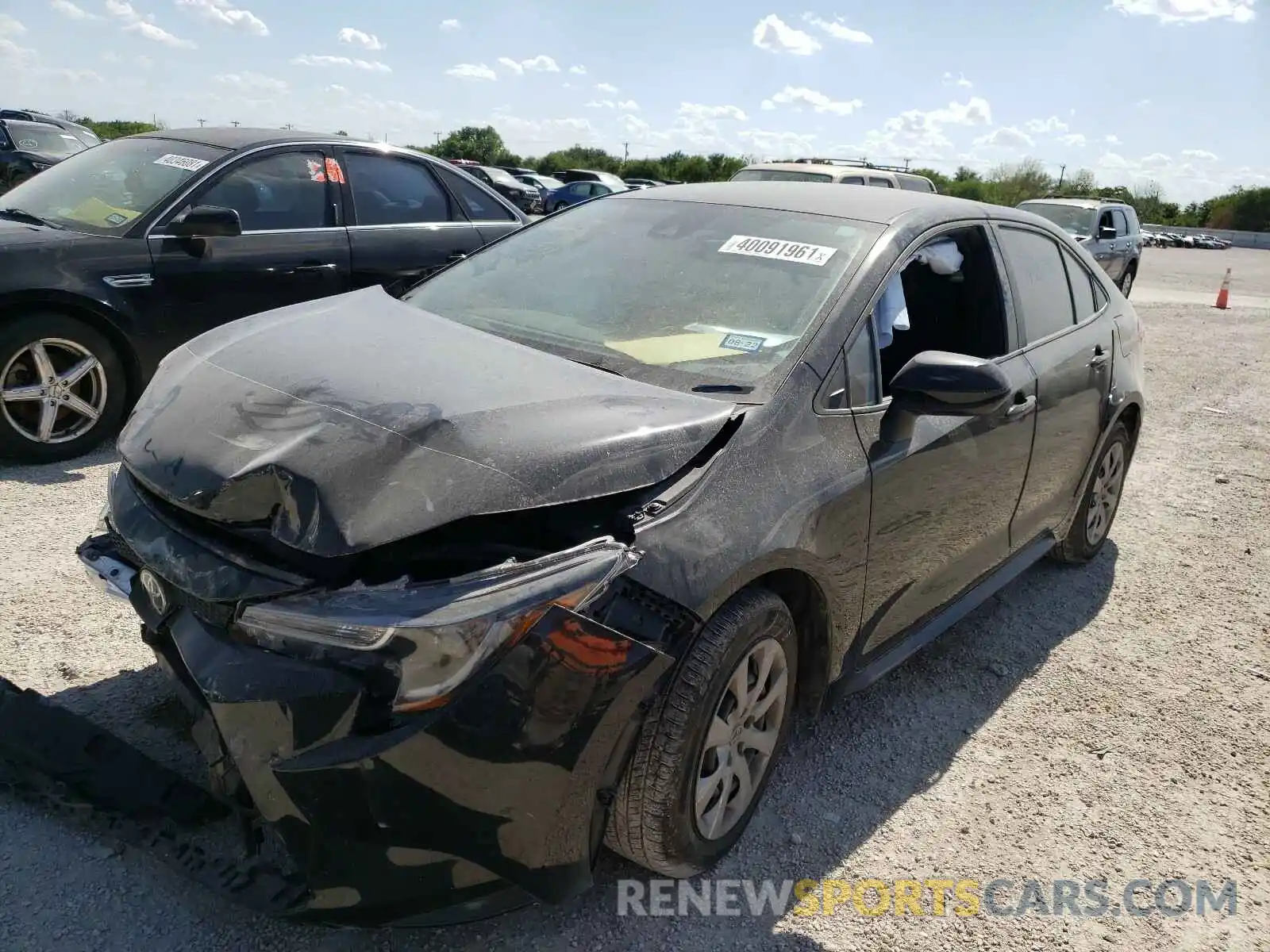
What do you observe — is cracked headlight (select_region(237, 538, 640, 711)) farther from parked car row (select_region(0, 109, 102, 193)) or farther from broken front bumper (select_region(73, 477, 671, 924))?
parked car row (select_region(0, 109, 102, 193))

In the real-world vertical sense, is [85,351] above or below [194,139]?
below

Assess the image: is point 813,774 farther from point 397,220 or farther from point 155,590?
point 397,220

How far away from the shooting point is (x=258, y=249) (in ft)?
17.3

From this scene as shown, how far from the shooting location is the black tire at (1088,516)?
14.0 ft

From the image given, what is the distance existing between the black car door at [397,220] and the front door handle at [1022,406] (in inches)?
143

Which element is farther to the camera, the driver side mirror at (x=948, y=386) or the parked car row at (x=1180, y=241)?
the parked car row at (x=1180, y=241)

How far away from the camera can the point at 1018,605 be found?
13.7 feet

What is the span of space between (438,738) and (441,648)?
16 centimetres

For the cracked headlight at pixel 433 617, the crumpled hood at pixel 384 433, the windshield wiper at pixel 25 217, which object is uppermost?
the windshield wiper at pixel 25 217

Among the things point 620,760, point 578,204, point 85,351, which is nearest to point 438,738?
point 620,760

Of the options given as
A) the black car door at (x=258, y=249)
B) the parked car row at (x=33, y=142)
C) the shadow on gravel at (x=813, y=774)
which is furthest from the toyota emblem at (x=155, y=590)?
the parked car row at (x=33, y=142)

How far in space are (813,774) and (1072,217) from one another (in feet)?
48.2

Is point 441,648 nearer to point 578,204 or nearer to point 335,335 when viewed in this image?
point 335,335

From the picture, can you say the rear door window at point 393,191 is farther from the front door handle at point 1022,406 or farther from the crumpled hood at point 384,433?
the front door handle at point 1022,406
